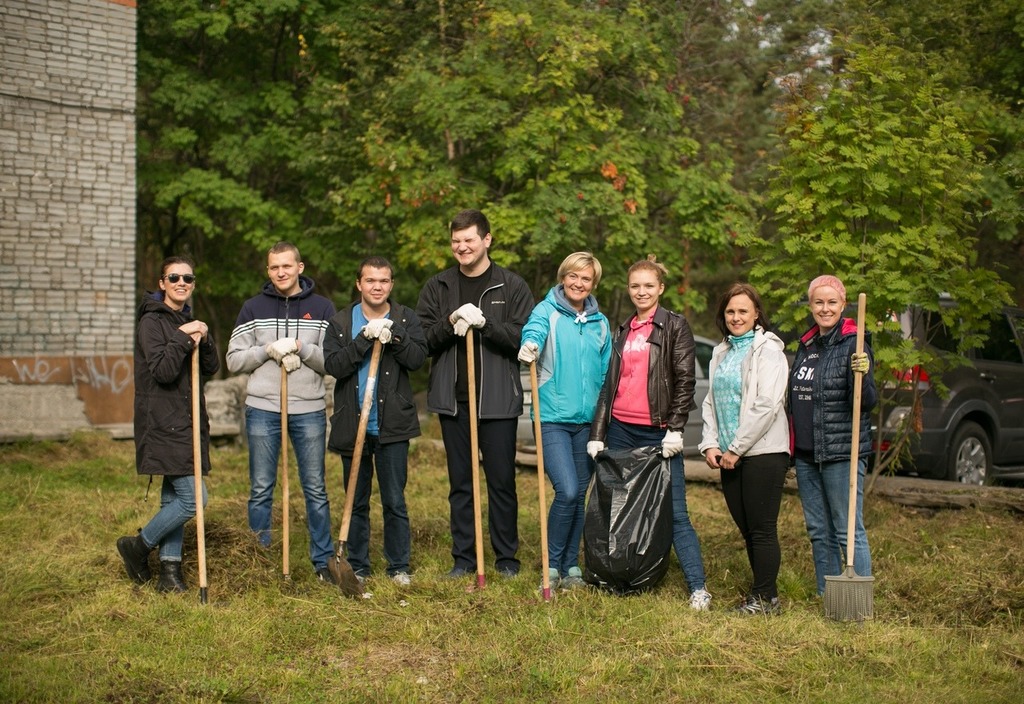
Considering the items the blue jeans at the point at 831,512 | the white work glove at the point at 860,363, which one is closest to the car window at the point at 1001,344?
the blue jeans at the point at 831,512

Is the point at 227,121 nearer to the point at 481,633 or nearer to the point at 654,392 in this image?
the point at 654,392

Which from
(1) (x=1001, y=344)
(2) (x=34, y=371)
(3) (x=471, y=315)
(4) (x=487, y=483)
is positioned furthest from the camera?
(2) (x=34, y=371)

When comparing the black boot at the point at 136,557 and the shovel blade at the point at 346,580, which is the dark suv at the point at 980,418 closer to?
the shovel blade at the point at 346,580

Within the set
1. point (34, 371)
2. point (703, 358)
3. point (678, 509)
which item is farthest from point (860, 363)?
point (34, 371)

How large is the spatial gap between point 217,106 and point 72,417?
5.97 m

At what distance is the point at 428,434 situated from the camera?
12.0 m

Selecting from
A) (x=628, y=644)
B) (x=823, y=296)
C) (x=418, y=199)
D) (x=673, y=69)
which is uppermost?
(x=673, y=69)

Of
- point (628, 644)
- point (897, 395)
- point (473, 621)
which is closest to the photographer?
point (628, 644)

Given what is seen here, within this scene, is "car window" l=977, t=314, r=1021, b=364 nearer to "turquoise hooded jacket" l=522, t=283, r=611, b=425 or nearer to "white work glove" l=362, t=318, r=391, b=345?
"turquoise hooded jacket" l=522, t=283, r=611, b=425

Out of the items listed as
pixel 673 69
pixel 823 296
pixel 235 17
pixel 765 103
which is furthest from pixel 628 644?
pixel 765 103

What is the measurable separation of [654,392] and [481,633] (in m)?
1.52

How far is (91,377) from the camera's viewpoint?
10938 mm

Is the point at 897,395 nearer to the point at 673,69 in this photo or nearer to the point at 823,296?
the point at 823,296

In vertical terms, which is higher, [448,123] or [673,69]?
[673,69]
